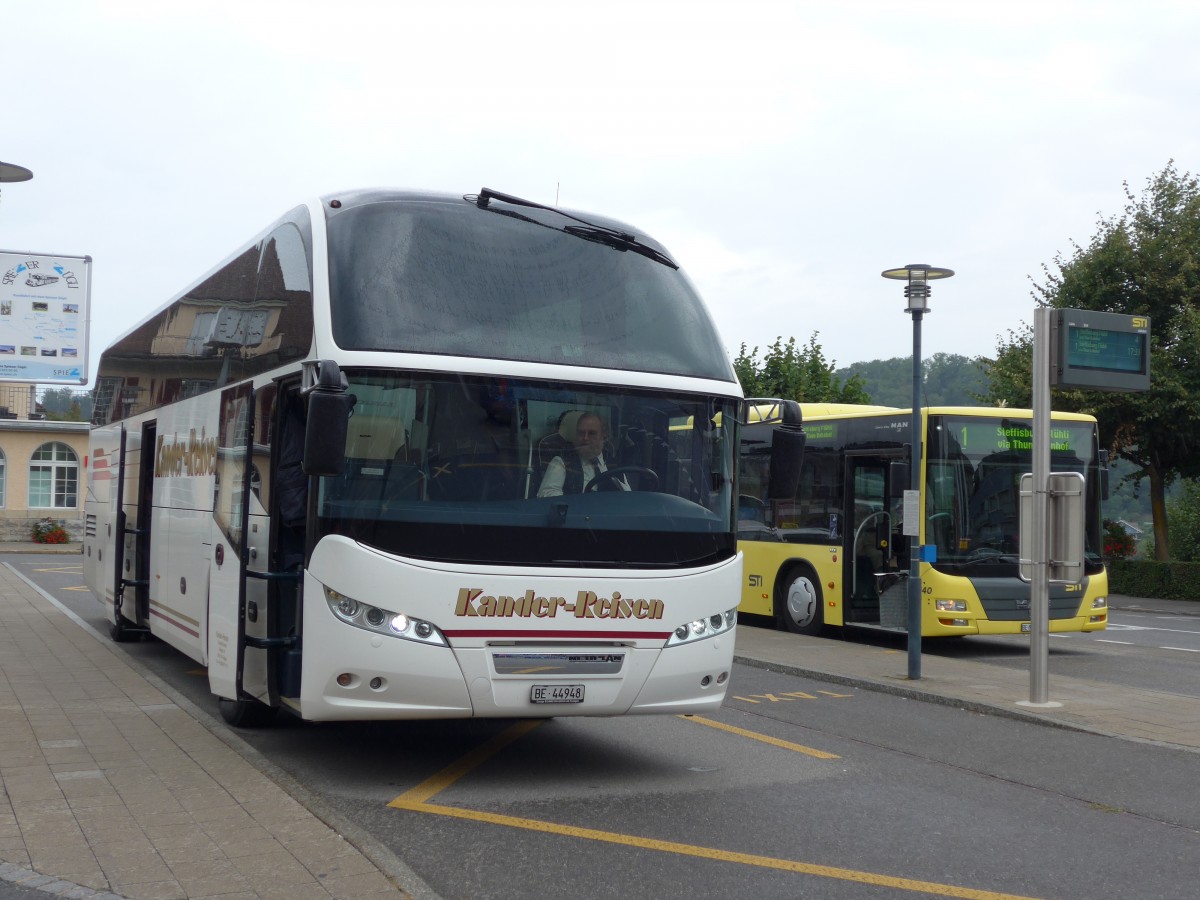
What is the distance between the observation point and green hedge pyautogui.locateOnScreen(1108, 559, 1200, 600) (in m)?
30.5

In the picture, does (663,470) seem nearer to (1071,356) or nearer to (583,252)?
(583,252)

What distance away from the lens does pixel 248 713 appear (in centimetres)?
948

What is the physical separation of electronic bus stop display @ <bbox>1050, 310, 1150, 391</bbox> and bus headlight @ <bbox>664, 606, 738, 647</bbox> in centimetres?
469

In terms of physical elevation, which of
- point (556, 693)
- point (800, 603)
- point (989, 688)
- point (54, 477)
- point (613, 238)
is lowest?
point (989, 688)

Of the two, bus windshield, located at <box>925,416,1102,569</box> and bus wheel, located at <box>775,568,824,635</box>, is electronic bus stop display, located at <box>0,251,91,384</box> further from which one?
bus windshield, located at <box>925,416,1102,569</box>

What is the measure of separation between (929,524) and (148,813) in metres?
11.1

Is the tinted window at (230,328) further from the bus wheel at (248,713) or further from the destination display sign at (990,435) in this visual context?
the destination display sign at (990,435)

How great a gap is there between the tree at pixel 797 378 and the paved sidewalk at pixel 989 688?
1617 cm

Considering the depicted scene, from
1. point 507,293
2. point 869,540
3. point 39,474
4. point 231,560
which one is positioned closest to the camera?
point 507,293

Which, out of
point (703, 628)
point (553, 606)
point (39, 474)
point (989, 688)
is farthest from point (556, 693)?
point (39, 474)

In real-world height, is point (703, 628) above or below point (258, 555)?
below

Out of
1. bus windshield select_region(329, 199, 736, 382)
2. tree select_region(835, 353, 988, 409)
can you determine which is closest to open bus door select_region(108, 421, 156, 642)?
bus windshield select_region(329, 199, 736, 382)

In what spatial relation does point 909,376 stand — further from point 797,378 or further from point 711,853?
point 711,853

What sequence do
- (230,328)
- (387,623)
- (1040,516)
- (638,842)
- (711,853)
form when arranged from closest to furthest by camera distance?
(711,853) → (638,842) → (387,623) → (230,328) → (1040,516)
